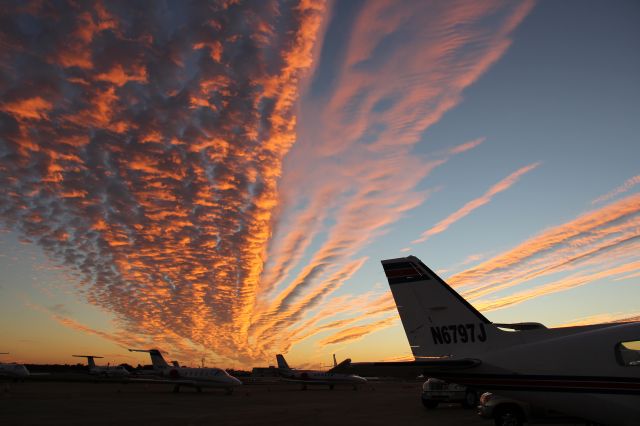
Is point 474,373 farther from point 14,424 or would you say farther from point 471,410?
point 14,424

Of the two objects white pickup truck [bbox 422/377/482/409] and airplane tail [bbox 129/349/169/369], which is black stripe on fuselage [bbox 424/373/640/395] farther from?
airplane tail [bbox 129/349/169/369]

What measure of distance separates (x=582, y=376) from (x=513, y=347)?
79.0 inches

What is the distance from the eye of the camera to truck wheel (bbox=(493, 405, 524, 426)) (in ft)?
47.4

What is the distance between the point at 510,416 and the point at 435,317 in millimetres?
4135

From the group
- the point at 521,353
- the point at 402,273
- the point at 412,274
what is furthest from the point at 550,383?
the point at 402,273

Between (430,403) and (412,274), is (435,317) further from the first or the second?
(430,403)

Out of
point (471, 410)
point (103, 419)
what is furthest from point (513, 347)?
point (103, 419)

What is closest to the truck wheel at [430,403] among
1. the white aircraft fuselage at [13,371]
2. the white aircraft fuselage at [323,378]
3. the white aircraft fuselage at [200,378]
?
the white aircraft fuselage at [200,378]

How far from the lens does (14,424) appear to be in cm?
1802

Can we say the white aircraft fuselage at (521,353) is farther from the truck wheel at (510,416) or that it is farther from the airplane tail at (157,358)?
the airplane tail at (157,358)

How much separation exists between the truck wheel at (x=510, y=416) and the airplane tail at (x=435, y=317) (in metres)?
2.63

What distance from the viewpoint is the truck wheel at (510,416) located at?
47.4 ft

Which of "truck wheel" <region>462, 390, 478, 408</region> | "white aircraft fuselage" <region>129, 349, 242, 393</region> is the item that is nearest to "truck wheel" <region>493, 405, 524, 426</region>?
"truck wheel" <region>462, 390, 478, 408</region>

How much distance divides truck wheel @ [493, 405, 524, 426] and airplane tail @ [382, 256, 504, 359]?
2634 millimetres
